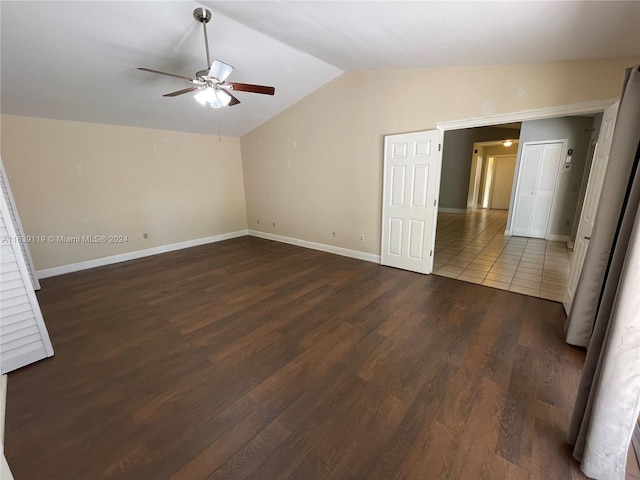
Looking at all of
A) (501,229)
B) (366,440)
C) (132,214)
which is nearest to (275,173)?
(132,214)

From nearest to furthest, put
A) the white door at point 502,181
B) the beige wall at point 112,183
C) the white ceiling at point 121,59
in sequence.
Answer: the white ceiling at point 121,59, the beige wall at point 112,183, the white door at point 502,181

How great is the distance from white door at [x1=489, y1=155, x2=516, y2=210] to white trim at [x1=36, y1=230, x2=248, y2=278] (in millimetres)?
10260

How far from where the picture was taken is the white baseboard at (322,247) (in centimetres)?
470

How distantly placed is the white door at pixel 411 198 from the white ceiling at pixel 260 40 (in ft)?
3.32

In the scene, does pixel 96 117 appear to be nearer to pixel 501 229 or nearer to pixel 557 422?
pixel 557 422

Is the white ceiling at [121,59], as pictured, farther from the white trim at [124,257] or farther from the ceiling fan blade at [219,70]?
the white trim at [124,257]

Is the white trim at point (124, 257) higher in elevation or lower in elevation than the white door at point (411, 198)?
lower

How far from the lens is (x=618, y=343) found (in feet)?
3.96

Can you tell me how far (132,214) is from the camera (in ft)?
16.5

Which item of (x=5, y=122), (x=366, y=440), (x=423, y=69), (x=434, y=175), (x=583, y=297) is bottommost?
Answer: (x=366, y=440)

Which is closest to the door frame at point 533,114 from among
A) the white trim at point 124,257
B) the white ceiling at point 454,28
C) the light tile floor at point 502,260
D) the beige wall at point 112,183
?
the white ceiling at point 454,28

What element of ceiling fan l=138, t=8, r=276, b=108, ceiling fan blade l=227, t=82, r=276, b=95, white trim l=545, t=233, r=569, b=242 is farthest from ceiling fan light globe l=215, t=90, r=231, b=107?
white trim l=545, t=233, r=569, b=242

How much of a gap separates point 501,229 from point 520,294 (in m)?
4.35

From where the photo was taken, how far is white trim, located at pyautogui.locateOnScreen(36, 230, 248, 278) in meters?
4.34
